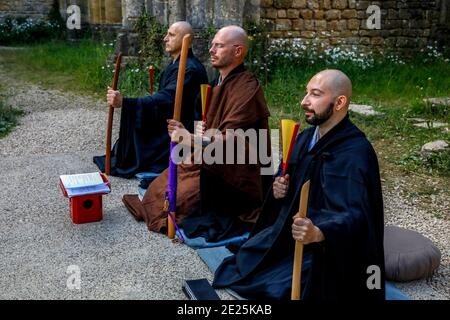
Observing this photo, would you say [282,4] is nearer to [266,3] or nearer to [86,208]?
[266,3]

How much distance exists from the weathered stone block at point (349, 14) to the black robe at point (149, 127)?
6.38 metres

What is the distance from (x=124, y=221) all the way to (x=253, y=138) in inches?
54.3

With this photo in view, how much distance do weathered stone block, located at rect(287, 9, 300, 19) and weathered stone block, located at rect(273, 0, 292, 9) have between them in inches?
4.0

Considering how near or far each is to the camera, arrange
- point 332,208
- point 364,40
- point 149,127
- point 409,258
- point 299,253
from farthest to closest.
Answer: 1. point 364,40
2. point 149,127
3. point 409,258
4. point 332,208
5. point 299,253

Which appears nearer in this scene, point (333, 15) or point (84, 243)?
point (84, 243)

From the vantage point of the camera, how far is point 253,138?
4551 millimetres

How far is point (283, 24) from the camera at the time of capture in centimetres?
1120

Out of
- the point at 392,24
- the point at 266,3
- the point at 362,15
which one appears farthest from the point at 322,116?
the point at 392,24

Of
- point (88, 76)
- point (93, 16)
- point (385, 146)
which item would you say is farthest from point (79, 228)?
point (93, 16)

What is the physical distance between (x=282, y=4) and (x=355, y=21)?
160cm

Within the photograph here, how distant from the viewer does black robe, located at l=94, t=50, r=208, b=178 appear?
5867 mm

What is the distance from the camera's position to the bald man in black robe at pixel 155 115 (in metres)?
5.68

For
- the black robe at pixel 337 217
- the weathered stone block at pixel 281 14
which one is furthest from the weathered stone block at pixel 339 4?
the black robe at pixel 337 217

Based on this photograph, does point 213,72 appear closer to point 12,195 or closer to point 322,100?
point 12,195
